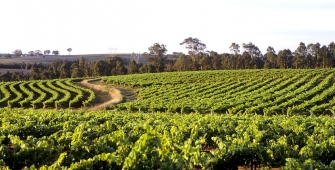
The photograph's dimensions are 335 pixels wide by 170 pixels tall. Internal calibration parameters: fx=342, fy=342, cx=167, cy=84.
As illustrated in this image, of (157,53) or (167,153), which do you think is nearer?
(167,153)

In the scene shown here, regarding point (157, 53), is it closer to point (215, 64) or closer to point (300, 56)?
point (215, 64)

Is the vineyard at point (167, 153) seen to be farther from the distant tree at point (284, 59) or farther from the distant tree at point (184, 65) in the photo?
the distant tree at point (184, 65)

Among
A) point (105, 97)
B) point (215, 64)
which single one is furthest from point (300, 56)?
point (105, 97)

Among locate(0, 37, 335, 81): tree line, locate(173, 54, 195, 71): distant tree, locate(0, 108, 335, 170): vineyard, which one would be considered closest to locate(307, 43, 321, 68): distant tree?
locate(0, 37, 335, 81): tree line

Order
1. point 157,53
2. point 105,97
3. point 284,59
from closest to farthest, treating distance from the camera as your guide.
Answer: point 105,97, point 284,59, point 157,53

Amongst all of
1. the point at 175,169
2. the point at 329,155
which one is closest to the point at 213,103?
the point at 329,155

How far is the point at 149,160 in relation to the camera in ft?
27.3

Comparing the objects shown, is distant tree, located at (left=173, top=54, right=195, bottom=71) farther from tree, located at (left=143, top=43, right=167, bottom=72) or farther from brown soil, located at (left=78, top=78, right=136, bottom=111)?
brown soil, located at (left=78, top=78, right=136, bottom=111)

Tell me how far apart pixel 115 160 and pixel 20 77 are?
3336 inches

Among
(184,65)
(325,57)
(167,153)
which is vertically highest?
(325,57)

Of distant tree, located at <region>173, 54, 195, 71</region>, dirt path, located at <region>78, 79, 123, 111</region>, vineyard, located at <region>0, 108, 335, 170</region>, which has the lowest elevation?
dirt path, located at <region>78, 79, 123, 111</region>

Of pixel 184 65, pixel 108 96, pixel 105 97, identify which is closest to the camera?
pixel 105 97

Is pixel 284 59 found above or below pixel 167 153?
above

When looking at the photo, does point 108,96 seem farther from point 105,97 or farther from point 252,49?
point 252,49
